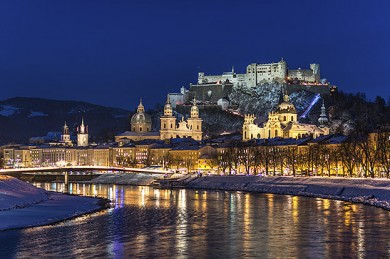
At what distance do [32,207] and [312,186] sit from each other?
30.6m

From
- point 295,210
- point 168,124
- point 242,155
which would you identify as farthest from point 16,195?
point 168,124

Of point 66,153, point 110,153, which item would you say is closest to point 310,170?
point 110,153

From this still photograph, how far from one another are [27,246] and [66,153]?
143078mm

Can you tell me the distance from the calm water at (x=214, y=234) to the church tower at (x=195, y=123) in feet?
375

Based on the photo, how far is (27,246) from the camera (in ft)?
107

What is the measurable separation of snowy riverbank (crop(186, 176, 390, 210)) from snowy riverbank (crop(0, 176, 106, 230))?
64.9 feet

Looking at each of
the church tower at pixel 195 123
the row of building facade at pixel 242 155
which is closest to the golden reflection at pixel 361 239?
the row of building facade at pixel 242 155

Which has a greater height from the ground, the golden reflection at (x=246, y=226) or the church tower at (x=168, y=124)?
the church tower at (x=168, y=124)

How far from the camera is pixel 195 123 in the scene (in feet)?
552

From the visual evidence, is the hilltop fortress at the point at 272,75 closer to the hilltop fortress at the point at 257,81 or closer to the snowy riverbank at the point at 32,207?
the hilltop fortress at the point at 257,81

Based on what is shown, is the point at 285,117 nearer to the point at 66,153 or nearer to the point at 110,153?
the point at 110,153

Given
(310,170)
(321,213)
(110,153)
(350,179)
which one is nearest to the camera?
(321,213)

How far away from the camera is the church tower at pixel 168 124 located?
554 ft

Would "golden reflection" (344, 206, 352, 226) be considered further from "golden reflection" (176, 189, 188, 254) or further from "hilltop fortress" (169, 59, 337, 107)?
"hilltop fortress" (169, 59, 337, 107)
